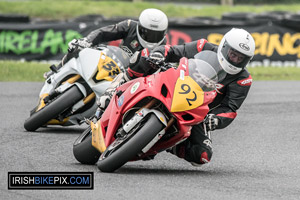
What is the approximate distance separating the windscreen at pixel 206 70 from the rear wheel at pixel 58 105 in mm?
2505

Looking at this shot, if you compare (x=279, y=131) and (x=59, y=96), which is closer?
(x=59, y=96)

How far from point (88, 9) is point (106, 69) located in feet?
57.0

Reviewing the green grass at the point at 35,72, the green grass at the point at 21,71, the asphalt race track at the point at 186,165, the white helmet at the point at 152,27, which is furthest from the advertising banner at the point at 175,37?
the white helmet at the point at 152,27

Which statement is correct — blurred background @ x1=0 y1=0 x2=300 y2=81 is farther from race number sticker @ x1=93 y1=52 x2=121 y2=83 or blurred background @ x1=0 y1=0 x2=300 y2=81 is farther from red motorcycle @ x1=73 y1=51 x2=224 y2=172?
red motorcycle @ x1=73 y1=51 x2=224 y2=172

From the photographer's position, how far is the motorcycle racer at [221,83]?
671 cm

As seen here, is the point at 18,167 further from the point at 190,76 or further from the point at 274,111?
the point at 274,111

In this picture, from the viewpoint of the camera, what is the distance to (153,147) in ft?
21.3

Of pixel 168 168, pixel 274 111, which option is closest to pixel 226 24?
pixel 274 111

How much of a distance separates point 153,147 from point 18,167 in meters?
1.25

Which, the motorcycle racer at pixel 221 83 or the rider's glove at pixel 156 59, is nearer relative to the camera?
the rider's glove at pixel 156 59

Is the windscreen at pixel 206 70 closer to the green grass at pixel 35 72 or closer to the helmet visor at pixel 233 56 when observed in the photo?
the helmet visor at pixel 233 56

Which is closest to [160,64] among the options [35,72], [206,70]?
[206,70]

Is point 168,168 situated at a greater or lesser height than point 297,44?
greater

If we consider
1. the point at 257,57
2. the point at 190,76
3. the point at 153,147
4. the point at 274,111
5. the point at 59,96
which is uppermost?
the point at 190,76
